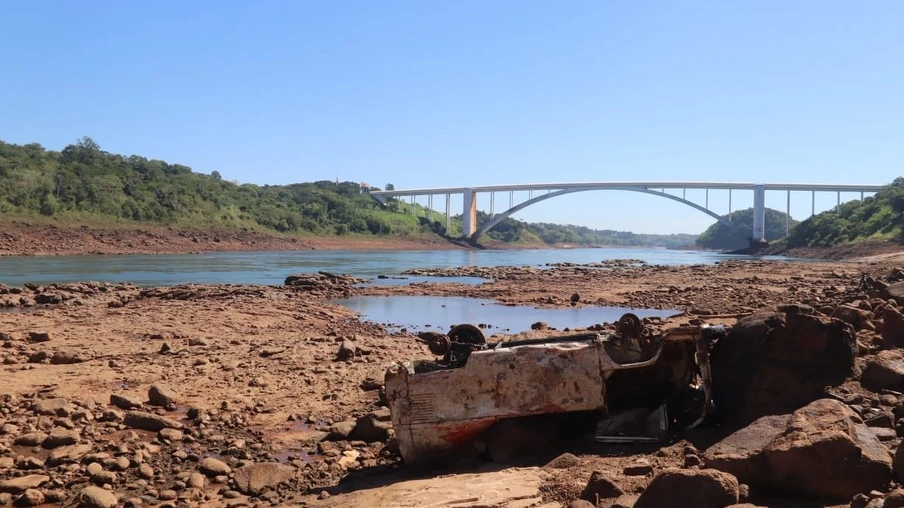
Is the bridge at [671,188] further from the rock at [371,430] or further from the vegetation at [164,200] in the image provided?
the rock at [371,430]

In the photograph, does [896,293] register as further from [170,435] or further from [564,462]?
[170,435]

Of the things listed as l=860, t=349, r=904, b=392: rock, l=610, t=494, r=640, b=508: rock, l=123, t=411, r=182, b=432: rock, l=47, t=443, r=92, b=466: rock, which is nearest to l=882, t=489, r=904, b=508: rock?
l=610, t=494, r=640, b=508: rock

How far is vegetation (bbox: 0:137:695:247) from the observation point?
61.5m

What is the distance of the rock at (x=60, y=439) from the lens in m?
6.48

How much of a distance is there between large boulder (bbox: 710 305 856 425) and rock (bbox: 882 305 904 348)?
5.55 ft

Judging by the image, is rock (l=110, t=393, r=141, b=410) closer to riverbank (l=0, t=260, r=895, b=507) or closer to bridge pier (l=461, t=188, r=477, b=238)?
riverbank (l=0, t=260, r=895, b=507)

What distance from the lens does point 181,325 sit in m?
14.7

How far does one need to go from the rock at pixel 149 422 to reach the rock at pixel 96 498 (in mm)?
1700

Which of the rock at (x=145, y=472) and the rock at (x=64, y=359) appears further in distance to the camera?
the rock at (x=64, y=359)

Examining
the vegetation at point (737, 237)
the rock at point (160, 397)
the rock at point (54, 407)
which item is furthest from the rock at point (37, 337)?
the vegetation at point (737, 237)

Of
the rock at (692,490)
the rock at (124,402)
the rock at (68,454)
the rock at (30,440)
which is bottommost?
the rock at (68,454)

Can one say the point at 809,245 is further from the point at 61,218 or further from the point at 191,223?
the point at 61,218

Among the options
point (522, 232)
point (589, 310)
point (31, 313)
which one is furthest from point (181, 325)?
point (522, 232)

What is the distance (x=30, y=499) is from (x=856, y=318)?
29.7 feet
